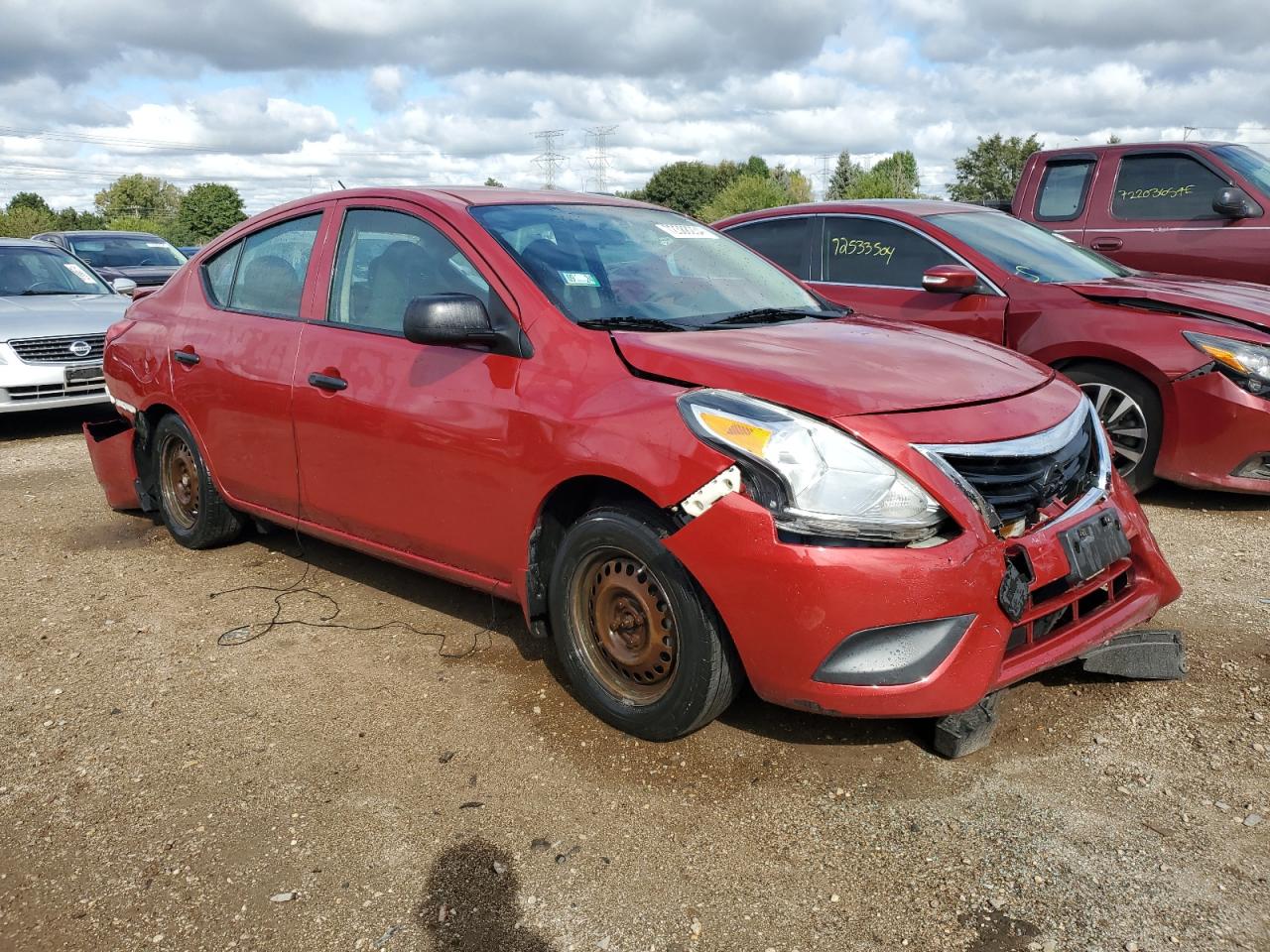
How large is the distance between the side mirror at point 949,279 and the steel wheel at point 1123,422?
85cm

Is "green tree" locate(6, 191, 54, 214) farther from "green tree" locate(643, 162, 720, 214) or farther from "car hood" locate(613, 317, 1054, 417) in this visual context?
"car hood" locate(613, 317, 1054, 417)

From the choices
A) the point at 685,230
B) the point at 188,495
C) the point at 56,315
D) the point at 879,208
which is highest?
the point at 879,208

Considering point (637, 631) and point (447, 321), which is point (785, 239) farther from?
point (637, 631)

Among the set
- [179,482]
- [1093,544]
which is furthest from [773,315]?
[179,482]

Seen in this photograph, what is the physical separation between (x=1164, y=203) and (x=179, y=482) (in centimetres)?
706

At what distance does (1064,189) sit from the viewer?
8.28m

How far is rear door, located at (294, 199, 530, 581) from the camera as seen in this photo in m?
3.44

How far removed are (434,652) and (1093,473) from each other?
2385 mm

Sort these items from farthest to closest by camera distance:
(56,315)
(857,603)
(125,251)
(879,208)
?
(125,251), (56,315), (879,208), (857,603)

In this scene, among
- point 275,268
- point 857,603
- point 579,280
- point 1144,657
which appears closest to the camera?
point 857,603

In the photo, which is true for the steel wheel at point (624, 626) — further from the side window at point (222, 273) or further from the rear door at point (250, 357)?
the side window at point (222, 273)

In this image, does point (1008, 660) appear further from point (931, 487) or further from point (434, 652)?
point (434, 652)

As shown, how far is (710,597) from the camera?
2.83m

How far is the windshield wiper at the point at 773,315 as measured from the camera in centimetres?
368
